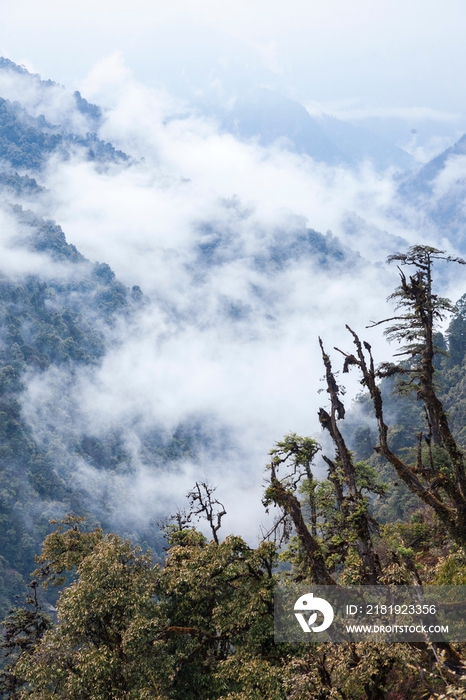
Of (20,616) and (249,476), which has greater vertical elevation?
(249,476)

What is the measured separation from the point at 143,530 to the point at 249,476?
68.2 meters

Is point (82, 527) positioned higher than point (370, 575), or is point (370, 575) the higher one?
point (82, 527)

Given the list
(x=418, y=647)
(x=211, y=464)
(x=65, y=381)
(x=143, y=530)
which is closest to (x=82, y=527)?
(x=143, y=530)

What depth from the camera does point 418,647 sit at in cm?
1237

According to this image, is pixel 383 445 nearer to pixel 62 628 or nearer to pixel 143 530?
pixel 62 628

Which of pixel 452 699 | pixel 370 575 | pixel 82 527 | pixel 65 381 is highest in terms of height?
pixel 65 381

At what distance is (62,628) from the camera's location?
17531mm

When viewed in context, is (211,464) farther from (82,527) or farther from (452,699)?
(452,699)

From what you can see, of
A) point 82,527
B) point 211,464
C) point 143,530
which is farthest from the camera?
point 211,464

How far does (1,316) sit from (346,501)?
14952 centimetres

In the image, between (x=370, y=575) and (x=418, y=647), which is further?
(x=370, y=575)

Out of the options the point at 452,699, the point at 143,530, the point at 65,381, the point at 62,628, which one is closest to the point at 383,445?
the point at 452,699

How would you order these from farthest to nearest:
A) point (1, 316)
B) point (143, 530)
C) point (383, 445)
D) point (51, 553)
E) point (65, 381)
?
point (65, 381) → point (1, 316) → point (143, 530) → point (51, 553) → point (383, 445)

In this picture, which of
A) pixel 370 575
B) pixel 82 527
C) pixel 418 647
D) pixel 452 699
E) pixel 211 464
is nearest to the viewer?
pixel 452 699
